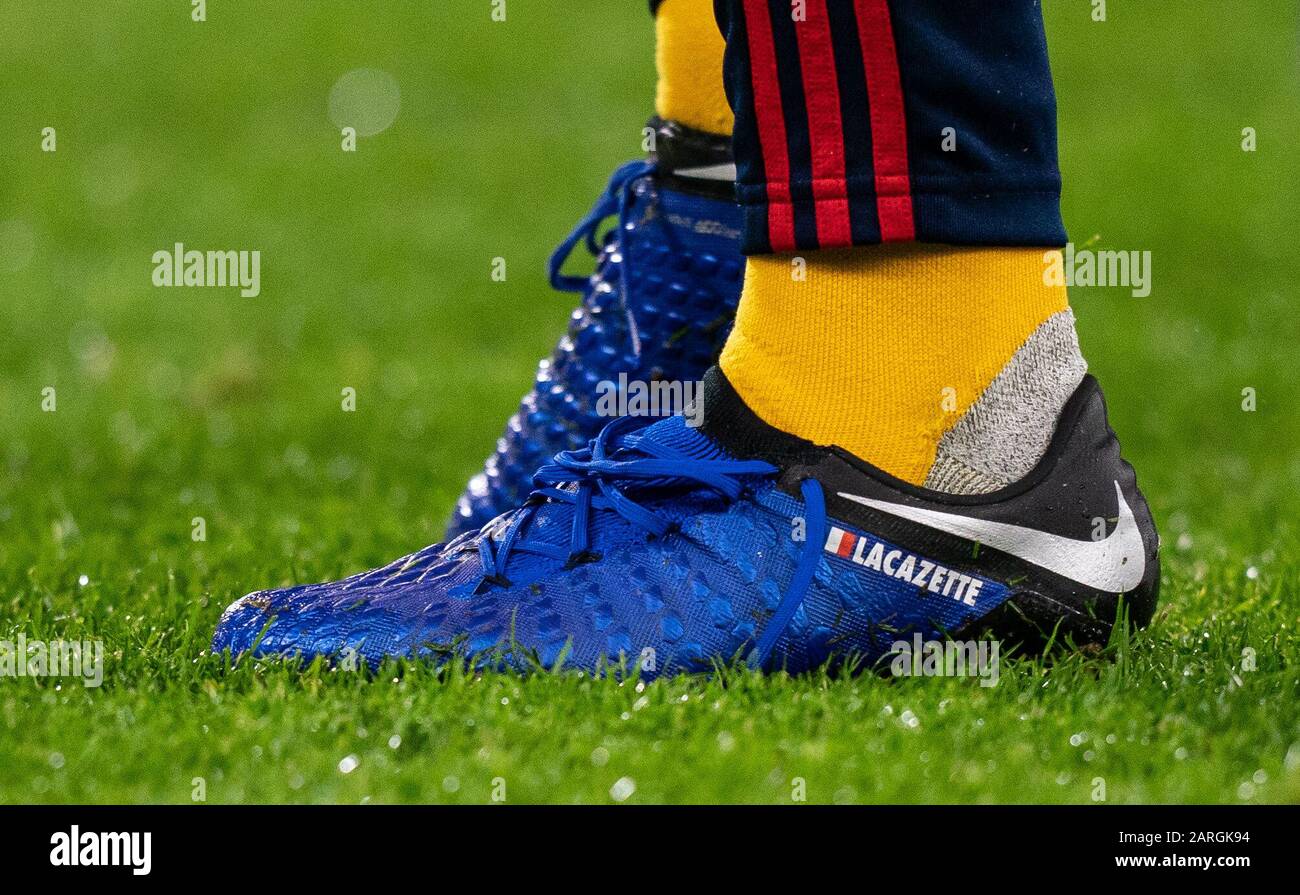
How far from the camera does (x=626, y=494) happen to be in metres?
2.11

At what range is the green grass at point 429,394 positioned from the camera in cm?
176

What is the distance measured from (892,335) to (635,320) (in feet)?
2.49

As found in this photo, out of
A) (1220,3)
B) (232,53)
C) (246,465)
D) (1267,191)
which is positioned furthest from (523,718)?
(1220,3)

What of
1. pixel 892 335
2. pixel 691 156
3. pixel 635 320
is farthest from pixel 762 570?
pixel 691 156

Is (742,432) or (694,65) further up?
(694,65)

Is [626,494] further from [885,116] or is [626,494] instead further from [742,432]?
[885,116]

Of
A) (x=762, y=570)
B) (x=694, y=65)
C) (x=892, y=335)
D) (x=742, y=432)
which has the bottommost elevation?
(x=762, y=570)

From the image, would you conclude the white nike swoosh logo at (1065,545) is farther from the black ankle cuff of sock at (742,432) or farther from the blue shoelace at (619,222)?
the blue shoelace at (619,222)

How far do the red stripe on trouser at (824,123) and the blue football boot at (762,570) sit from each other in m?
0.29

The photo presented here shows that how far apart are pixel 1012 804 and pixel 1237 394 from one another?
3521 millimetres

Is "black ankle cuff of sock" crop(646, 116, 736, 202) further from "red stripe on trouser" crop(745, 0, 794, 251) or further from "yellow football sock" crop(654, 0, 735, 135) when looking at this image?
"red stripe on trouser" crop(745, 0, 794, 251)

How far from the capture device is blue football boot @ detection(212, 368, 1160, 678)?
199 centimetres

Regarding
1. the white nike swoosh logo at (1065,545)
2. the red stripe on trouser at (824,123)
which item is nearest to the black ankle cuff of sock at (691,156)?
the red stripe on trouser at (824,123)

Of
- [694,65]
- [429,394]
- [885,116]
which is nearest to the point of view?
[885,116]
